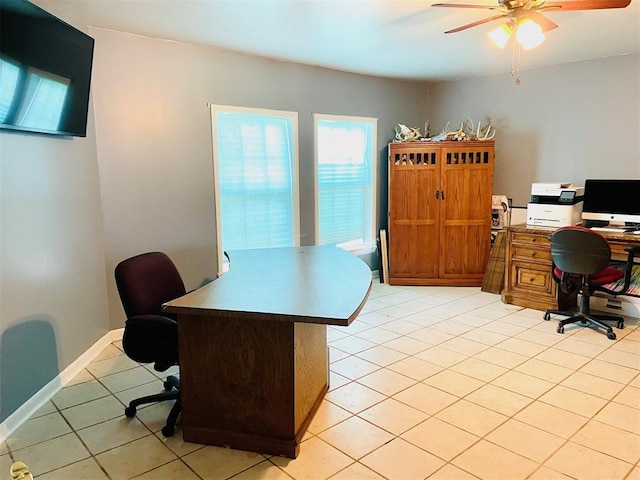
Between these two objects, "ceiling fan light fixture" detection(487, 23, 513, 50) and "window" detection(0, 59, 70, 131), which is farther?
"ceiling fan light fixture" detection(487, 23, 513, 50)

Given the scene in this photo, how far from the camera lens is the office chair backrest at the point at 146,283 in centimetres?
238

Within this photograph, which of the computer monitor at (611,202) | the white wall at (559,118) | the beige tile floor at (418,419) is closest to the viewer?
the beige tile floor at (418,419)

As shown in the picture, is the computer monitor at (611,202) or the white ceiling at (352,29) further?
the computer monitor at (611,202)

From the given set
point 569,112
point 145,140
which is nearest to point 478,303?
point 569,112

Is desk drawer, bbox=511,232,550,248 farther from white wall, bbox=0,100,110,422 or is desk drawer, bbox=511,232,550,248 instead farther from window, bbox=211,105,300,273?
white wall, bbox=0,100,110,422

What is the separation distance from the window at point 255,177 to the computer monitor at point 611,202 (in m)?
2.84

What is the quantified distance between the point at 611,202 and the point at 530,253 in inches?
32.9

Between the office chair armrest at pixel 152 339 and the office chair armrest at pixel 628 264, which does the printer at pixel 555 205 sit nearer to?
the office chair armrest at pixel 628 264

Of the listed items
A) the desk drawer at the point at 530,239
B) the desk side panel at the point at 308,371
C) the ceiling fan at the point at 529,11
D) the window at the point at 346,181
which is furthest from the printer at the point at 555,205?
the desk side panel at the point at 308,371

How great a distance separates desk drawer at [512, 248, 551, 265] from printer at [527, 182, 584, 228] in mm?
294

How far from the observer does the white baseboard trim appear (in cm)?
235

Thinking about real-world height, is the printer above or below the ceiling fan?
below

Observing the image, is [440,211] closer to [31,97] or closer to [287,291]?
[287,291]

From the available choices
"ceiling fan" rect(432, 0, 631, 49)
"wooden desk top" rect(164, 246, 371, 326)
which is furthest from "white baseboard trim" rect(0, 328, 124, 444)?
"ceiling fan" rect(432, 0, 631, 49)
